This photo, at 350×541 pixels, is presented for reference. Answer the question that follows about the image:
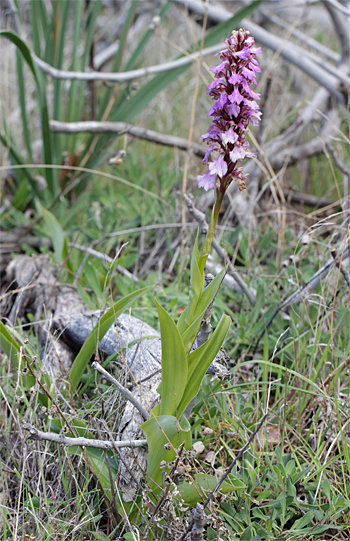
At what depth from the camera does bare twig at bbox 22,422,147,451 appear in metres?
0.91

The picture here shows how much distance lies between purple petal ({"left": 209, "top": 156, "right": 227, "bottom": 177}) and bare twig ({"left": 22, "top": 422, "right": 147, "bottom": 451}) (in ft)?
2.34

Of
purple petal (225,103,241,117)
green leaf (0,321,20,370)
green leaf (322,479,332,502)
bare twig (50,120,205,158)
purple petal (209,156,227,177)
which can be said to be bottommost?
green leaf (322,479,332,502)

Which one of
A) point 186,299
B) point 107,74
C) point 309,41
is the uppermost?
point 309,41

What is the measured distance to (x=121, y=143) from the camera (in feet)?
11.1

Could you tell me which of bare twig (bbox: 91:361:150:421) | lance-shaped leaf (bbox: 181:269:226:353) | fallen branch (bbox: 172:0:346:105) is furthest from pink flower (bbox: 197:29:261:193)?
fallen branch (bbox: 172:0:346:105)

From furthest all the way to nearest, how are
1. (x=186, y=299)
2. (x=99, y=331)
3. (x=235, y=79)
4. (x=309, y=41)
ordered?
(x=309, y=41) → (x=186, y=299) → (x=99, y=331) → (x=235, y=79)

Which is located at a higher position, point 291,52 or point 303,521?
point 291,52

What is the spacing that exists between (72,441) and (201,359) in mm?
380

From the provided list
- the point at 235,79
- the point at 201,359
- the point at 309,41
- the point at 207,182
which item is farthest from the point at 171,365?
the point at 309,41

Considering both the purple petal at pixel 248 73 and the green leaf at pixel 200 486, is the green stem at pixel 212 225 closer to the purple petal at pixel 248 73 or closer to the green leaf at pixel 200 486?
the purple petal at pixel 248 73

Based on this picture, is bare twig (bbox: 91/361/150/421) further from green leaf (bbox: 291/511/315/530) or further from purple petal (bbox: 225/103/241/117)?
purple petal (bbox: 225/103/241/117)

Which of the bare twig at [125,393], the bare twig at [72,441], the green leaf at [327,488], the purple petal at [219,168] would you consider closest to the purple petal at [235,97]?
the purple petal at [219,168]

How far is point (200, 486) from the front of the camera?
0.97 metres

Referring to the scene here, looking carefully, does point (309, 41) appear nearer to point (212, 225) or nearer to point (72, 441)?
point (212, 225)
